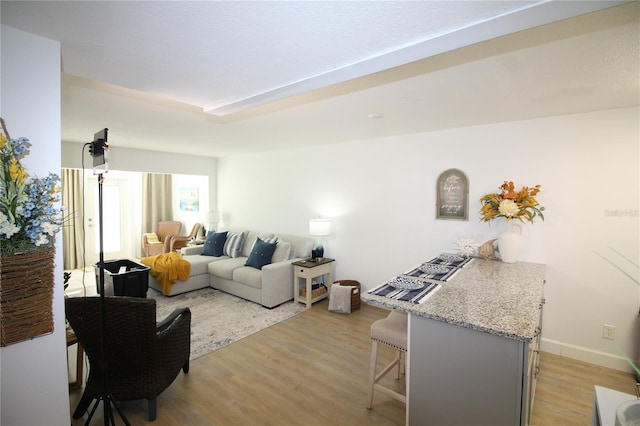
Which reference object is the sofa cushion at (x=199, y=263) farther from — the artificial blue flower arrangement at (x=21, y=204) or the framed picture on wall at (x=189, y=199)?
the artificial blue flower arrangement at (x=21, y=204)

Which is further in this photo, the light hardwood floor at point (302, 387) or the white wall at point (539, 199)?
the white wall at point (539, 199)

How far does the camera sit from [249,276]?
4.29 meters

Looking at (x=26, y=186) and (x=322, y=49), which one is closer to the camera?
(x=26, y=186)

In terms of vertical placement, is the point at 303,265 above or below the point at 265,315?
above

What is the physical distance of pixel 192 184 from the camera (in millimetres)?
7344

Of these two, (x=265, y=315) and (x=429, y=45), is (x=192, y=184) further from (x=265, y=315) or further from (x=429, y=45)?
(x=429, y=45)

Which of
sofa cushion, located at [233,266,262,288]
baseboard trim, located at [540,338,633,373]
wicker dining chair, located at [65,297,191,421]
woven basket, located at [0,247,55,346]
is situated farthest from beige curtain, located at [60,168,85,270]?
baseboard trim, located at [540,338,633,373]

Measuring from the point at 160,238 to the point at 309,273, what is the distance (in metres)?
4.90

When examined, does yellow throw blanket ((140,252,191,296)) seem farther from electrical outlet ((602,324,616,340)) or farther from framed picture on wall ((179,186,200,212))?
electrical outlet ((602,324,616,340))

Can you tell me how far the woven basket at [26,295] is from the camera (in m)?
1.25

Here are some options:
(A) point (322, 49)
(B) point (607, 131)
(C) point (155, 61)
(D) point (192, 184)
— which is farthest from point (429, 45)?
(D) point (192, 184)

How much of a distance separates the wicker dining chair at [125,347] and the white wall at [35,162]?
1.14ft

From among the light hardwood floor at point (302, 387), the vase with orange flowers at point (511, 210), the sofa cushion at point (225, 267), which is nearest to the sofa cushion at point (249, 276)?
the sofa cushion at point (225, 267)

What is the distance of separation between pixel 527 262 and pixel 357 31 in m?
2.88
